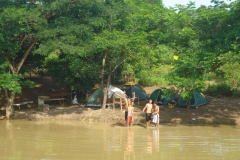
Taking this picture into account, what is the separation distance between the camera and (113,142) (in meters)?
13.5

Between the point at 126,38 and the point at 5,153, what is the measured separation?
904 centimetres

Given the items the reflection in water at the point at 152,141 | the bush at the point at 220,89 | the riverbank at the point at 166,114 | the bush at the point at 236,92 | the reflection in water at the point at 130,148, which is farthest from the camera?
the bush at the point at 220,89

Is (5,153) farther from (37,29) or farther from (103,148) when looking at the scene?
(37,29)

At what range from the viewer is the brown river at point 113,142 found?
11305 millimetres

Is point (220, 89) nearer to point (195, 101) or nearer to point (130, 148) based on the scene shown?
point (195, 101)

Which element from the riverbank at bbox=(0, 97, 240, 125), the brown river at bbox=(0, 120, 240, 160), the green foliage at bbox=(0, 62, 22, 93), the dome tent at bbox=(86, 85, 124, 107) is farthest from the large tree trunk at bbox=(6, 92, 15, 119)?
the dome tent at bbox=(86, 85, 124, 107)

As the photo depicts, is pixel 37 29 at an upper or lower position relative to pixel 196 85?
upper

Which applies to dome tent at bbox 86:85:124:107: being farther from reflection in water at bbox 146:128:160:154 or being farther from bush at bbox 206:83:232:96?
bush at bbox 206:83:232:96

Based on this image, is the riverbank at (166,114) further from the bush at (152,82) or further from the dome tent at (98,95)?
the bush at (152,82)

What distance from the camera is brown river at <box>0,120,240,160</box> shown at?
11305mm

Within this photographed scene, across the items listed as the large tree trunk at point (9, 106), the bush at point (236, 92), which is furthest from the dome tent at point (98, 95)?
the bush at point (236, 92)

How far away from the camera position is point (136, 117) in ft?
61.0

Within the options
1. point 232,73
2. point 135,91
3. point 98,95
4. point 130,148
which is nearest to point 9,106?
point 98,95

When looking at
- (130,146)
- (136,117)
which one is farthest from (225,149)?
(136,117)
